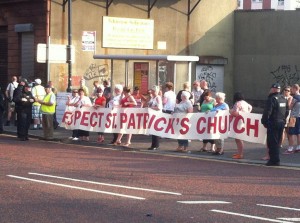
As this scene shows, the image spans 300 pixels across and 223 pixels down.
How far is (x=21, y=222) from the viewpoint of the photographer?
9906 millimetres

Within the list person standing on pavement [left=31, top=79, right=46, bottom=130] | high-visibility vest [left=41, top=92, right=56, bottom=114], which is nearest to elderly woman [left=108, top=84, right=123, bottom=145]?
high-visibility vest [left=41, top=92, right=56, bottom=114]

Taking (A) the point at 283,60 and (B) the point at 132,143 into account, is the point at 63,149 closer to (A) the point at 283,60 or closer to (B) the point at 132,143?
(B) the point at 132,143

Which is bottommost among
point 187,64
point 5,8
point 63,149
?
Result: point 63,149

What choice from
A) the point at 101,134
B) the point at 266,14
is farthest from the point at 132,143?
the point at 266,14

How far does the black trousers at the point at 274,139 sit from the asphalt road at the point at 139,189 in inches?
15.4

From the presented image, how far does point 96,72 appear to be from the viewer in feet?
104

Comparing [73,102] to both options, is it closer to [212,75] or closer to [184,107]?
[184,107]

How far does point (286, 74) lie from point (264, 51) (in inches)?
60.9

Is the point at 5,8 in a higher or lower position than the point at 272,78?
higher

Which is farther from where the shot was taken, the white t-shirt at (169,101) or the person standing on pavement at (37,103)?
the person standing on pavement at (37,103)

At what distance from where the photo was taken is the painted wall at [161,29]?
3083cm

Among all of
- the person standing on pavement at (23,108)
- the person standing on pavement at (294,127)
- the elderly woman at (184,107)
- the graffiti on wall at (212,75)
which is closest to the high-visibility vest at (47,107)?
the person standing on pavement at (23,108)

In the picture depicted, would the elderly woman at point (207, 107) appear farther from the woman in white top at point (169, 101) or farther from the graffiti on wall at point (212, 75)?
the graffiti on wall at point (212, 75)

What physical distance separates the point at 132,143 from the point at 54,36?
30.3ft
